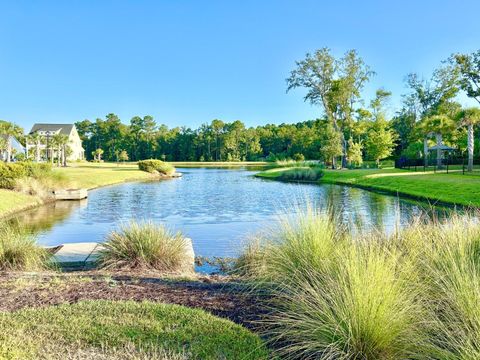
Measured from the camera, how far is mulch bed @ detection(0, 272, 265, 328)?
4.43 m

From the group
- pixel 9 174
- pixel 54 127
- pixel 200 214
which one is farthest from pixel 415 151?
pixel 54 127

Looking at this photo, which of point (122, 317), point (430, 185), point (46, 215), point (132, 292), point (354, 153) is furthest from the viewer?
point (354, 153)

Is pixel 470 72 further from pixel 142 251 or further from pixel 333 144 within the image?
pixel 142 251

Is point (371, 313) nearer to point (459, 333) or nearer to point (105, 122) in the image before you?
point (459, 333)

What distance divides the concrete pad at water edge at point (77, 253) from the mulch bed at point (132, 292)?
1672 mm

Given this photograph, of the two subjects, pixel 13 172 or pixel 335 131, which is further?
pixel 335 131

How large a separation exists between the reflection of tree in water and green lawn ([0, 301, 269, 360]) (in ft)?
30.3

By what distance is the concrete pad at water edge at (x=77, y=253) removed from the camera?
24.7 ft

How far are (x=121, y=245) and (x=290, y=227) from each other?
3.07 metres

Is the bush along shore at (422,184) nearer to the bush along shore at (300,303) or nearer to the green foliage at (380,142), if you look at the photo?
the green foliage at (380,142)

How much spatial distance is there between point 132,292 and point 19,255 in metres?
3.07

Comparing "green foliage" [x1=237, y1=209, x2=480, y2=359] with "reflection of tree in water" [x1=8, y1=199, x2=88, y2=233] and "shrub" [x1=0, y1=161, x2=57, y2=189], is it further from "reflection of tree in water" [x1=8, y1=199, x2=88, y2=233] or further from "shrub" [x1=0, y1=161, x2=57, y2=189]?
"shrub" [x1=0, y1=161, x2=57, y2=189]

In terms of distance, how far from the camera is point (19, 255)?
698cm

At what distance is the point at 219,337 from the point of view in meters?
3.63
